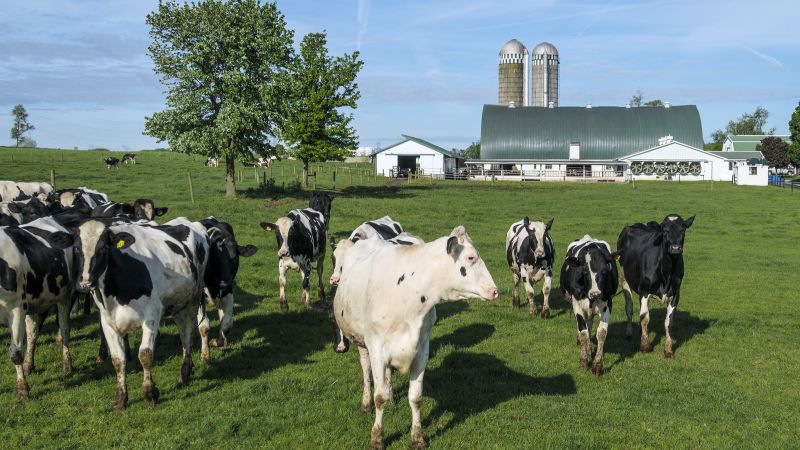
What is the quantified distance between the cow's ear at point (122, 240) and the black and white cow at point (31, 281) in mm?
729

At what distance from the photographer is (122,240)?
378 inches

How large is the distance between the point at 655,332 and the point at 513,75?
121 metres

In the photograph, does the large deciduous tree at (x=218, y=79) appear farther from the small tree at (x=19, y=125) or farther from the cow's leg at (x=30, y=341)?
the small tree at (x=19, y=125)

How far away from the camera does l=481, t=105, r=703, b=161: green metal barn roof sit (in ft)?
298

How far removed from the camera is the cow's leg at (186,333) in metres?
11.0

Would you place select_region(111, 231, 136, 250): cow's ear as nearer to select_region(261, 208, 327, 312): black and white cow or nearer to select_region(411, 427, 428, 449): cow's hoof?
select_region(411, 427, 428, 449): cow's hoof

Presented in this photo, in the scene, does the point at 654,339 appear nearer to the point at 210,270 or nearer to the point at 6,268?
the point at 210,270

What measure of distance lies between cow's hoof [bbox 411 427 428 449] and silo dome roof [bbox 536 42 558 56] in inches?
5276

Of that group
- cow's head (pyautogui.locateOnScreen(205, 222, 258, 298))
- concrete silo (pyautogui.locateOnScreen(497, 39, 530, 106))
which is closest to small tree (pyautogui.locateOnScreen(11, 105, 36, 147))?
concrete silo (pyautogui.locateOnScreen(497, 39, 530, 106))

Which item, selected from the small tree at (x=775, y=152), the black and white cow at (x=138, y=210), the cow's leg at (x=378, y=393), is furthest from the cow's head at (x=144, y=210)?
the small tree at (x=775, y=152)

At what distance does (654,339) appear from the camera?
14391mm

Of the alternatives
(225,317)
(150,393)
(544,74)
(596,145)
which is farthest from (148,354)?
(544,74)

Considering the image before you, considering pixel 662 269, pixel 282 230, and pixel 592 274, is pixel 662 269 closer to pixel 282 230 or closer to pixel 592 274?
pixel 592 274

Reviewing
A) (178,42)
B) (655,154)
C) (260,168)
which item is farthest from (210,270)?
(655,154)
